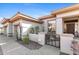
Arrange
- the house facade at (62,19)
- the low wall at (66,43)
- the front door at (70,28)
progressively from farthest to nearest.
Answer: the front door at (70,28)
the house facade at (62,19)
the low wall at (66,43)

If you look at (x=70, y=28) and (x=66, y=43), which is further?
(x=70, y=28)

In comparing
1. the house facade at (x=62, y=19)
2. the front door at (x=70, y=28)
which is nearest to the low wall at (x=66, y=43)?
the house facade at (x=62, y=19)

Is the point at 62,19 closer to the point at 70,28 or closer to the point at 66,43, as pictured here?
the point at 70,28

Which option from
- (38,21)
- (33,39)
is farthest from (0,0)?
(38,21)

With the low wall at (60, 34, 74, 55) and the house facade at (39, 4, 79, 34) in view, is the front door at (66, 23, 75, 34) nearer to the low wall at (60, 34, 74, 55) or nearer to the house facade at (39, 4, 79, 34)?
the house facade at (39, 4, 79, 34)

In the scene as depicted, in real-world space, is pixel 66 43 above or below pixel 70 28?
below

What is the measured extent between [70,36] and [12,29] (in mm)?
9096

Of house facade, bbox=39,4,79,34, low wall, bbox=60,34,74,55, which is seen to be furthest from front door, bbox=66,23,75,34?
low wall, bbox=60,34,74,55

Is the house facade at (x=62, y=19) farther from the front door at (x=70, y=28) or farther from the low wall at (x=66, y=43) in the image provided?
the low wall at (x=66, y=43)

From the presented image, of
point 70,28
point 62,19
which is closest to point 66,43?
point 62,19

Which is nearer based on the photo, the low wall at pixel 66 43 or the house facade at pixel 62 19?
the low wall at pixel 66 43

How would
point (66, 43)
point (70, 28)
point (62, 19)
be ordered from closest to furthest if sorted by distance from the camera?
1. point (66, 43)
2. point (62, 19)
3. point (70, 28)

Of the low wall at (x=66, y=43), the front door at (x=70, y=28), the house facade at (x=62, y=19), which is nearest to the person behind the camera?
the low wall at (x=66, y=43)
